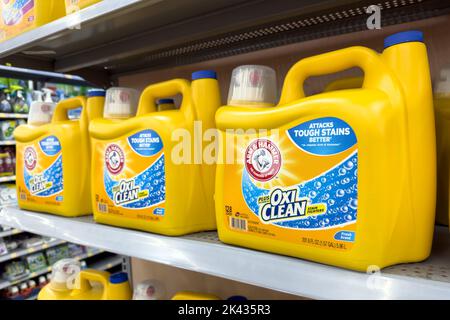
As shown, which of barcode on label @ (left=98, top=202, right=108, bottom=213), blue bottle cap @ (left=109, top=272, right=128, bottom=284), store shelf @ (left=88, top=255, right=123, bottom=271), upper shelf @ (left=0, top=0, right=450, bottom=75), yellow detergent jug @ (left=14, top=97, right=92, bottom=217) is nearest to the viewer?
upper shelf @ (left=0, top=0, right=450, bottom=75)

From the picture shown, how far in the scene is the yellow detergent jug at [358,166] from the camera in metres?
0.49

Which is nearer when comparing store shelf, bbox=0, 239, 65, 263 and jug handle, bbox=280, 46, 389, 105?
jug handle, bbox=280, 46, 389, 105

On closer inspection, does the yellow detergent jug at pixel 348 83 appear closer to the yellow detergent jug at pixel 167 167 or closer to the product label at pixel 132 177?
the yellow detergent jug at pixel 167 167

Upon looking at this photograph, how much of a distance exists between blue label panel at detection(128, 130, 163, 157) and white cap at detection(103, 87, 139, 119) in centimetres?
12

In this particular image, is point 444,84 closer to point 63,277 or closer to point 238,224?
point 238,224

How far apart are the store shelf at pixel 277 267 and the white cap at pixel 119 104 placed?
0.89 ft

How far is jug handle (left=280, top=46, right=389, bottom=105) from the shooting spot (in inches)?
20.3

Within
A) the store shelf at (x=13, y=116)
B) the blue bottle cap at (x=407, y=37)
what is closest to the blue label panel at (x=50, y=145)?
the blue bottle cap at (x=407, y=37)

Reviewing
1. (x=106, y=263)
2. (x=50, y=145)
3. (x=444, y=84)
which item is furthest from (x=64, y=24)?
(x=106, y=263)

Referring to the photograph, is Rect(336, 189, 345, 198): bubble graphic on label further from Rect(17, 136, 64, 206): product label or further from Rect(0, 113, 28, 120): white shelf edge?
Rect(0, 113, 28, 120): white shelf edge

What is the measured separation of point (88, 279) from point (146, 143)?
619 mm

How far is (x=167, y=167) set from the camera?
719 millimetres

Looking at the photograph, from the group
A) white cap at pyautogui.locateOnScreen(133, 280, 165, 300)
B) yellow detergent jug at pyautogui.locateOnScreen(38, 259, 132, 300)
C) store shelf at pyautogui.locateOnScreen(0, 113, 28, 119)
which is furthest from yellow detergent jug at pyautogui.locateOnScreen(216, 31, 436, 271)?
store shelf at pyautogui.locateOnScreen(0, 113, 28, 119)
